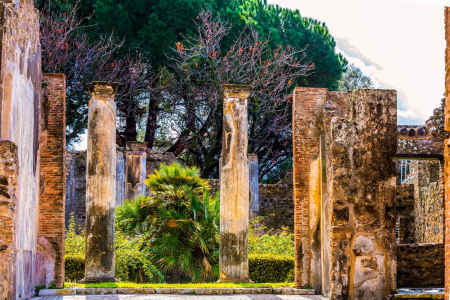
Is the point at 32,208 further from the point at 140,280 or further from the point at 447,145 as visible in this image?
the point at 447,145

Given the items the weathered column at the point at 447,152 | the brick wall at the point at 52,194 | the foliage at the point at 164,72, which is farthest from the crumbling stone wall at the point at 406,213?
the weathered column at the point at 447,152

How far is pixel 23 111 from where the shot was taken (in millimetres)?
8312

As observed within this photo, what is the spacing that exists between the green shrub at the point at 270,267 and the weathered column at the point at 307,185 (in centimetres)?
285

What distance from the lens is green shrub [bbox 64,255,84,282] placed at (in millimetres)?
12375

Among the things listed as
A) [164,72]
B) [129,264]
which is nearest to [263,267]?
[129,264]

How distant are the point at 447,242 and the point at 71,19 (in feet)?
65.9

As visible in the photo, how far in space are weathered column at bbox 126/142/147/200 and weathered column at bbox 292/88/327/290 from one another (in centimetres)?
859

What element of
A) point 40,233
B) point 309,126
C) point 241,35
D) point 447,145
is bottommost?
point 40,233

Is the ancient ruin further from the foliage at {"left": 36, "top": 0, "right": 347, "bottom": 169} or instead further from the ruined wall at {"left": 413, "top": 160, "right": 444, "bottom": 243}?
the foliage at {"left": 36, "top": 0, "right": 347, "bottom": 169}

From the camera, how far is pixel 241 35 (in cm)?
2370

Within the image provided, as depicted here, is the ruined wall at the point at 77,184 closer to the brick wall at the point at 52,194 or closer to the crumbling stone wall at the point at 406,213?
the crumbling stone wall at the point at 406,213

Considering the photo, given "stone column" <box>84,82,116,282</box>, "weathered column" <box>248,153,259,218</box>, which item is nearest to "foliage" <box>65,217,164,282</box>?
"stone column" <box>84,82,116,282</box>

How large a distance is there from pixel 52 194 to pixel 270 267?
4526 mm

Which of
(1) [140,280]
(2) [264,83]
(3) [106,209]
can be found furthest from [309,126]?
(2) [264,83]
